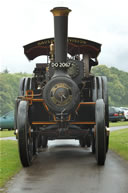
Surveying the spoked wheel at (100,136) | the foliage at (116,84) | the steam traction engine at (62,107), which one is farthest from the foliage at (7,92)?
the spoked wheel at (100,136)

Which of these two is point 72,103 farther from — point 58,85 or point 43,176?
point 43,176

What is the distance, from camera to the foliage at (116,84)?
86.2m

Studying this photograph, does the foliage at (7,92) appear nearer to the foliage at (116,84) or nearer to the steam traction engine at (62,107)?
the foliage at (116,84)

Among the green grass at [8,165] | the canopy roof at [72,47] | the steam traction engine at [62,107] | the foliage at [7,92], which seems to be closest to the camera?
the green grass at [8,165]

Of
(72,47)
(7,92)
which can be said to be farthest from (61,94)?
(7,92)

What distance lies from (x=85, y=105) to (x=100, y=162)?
1686mm

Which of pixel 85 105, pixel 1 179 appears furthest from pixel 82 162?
pixel 1 179

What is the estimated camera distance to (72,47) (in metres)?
13.0

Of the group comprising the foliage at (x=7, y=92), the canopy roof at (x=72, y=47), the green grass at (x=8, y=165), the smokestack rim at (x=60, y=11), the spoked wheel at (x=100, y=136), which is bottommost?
the green grass at (x=8, y=165)

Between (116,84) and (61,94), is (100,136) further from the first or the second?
(116,84)

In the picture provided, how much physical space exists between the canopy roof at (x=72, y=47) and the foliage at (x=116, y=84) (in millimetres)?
69694

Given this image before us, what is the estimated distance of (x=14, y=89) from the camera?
256 feet

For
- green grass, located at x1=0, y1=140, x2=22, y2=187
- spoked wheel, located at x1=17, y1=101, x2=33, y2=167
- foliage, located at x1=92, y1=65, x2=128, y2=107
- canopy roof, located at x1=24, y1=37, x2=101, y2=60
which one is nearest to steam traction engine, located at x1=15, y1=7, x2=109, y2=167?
spoked wheel, located at x1=17, y1=101, x2=33, y2=167

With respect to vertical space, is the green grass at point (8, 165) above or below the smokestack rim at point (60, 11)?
below
